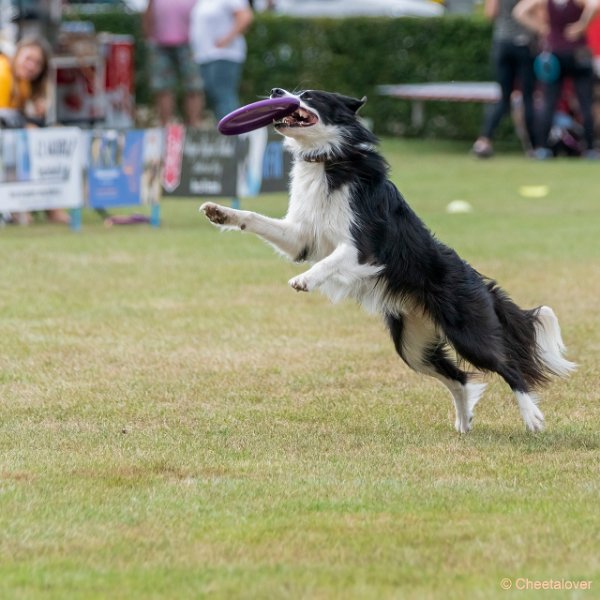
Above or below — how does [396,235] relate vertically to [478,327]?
above

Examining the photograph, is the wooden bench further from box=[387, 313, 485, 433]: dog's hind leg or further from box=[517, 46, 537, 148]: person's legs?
box=[387, 313, 485, 433]: dog's hind leg

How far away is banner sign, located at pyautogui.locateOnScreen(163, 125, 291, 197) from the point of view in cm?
1335

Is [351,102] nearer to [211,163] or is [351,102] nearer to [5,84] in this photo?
[211,163]

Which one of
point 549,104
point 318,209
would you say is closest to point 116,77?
point 549,104

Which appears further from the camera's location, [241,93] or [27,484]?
[241,93]

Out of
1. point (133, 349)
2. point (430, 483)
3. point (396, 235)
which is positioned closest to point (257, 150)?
point (133, 349)

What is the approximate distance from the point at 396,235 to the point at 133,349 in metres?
2.54

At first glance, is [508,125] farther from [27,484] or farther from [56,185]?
[27,484]

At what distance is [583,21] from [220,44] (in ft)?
16.6

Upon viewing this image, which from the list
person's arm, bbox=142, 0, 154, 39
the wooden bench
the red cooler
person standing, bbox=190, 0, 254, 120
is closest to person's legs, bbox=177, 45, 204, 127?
person's arm, bbox=142, 0, 154, 39

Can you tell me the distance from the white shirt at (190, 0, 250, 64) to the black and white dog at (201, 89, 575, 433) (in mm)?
10658

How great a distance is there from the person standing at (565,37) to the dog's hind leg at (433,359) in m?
12.3

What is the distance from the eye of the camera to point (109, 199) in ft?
42.6

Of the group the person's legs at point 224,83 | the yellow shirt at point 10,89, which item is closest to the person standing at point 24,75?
the yellow shirt at point 10,89
